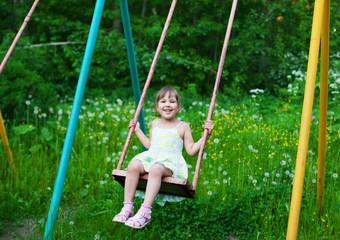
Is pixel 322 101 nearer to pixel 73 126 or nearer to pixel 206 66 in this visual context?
pixel 73 126

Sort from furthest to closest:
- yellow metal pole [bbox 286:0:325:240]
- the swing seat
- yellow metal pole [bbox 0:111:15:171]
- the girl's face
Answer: yellow metal pole [bbox 0:111:15:171] < the girl's face < the swing seat < yellow metal pole [bbox 286:0:325:240]

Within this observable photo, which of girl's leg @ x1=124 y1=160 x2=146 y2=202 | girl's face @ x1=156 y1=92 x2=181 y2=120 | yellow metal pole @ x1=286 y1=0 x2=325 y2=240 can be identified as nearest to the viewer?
yellow metal pole @ x1=286 y1=0 x2=325 y2=240

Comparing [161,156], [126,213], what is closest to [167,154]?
[161,156]

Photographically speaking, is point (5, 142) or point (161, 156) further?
point (5, 142)

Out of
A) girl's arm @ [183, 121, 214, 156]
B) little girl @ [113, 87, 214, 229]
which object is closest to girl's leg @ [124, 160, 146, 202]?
little girl @ [113, 87, 214, 229]

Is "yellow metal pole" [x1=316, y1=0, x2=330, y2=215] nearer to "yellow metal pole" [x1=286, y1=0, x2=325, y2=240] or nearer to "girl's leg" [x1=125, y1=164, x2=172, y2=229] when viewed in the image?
"yellow metal pole" [x1=286, y1=0, x2=325, y2=240]

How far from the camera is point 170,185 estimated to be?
262 cm

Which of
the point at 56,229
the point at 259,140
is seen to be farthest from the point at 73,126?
the point at 259,140

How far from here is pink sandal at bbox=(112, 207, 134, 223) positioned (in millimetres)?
2568

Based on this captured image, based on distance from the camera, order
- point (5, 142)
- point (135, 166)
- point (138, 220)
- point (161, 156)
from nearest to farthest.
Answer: point (138, 220) → point (135, 166) → point (161, 156) → point (5, 142)

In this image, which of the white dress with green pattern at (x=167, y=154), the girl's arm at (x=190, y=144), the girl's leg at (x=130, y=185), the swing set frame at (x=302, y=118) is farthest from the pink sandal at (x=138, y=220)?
the girl's arm at (x=190, y=144)

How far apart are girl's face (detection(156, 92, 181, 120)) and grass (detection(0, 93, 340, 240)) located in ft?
2.41

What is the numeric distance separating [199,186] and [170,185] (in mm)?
1053

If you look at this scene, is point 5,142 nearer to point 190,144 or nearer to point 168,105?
point 168,105
